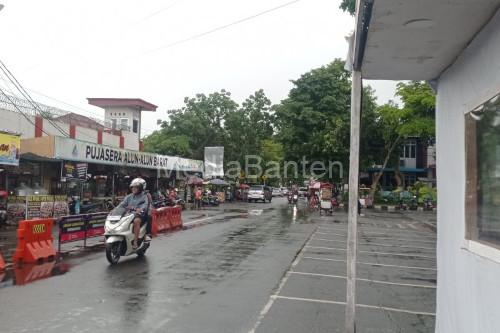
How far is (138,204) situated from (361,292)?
5.20 m

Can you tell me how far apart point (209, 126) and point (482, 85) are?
45.7m

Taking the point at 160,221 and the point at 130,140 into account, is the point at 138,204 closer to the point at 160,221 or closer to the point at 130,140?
the point at 160,221

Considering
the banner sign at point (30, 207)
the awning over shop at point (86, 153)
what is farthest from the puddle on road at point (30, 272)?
the awning over shop at point (86, 153)

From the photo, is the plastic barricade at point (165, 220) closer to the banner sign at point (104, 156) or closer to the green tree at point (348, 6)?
the banner sign at point (104, 156)

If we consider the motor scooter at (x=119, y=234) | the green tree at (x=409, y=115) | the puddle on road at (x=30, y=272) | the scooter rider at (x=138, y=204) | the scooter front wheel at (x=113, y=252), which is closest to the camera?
the puddle on road at (x=30, y=272)

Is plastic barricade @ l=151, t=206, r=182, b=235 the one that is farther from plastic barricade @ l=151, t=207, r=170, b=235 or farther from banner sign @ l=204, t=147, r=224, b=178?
banner sign @ l=204, t=147, r=224, b=178

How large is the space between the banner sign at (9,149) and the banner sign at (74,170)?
10.8ft

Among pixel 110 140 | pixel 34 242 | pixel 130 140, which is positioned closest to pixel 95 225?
pixel 34 242

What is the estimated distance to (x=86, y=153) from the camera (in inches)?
913

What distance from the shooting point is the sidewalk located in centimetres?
655

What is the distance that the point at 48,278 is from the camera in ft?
29.0

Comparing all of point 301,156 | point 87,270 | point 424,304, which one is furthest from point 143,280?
point 301,156

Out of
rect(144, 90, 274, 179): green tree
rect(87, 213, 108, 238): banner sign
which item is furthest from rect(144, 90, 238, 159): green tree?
rect(87, 213, 108, 238): banner sign

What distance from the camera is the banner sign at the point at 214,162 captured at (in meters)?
44.3
